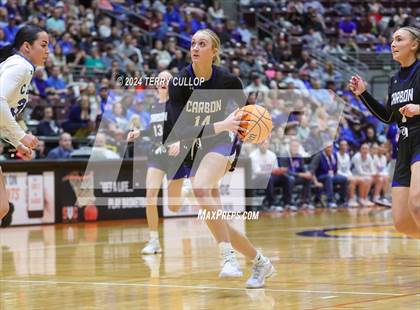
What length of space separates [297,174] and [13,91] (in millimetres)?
15314

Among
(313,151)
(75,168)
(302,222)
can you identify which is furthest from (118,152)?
(313,151)

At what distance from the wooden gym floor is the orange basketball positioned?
133 cm

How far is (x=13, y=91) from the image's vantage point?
6.45 meters

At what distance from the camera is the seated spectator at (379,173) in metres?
23.3

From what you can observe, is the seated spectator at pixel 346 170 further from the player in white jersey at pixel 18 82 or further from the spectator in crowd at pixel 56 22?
the player in white jersey at pixel 18 82

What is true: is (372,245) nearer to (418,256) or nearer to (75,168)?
(418,256)

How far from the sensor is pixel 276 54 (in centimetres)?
2683

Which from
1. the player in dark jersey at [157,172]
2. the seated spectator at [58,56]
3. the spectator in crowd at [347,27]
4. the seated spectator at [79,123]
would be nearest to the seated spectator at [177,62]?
the seated spectator at [58,56]

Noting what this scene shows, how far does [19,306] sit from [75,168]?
10.9 meters

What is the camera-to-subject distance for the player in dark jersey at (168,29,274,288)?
24.9ft

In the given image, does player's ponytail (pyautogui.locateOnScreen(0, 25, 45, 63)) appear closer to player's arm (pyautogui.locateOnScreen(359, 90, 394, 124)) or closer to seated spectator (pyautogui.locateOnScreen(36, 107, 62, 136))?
player's arm (pyautogui.locateOnScreen(359, 90, 394, 124))

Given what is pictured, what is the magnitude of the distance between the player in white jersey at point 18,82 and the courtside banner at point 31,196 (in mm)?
9836

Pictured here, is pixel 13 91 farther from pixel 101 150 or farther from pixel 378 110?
pixel 101 150

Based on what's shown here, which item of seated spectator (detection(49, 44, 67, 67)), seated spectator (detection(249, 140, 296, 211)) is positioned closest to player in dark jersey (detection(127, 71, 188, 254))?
seated spectator (detection(249, 140, 296, 211))
